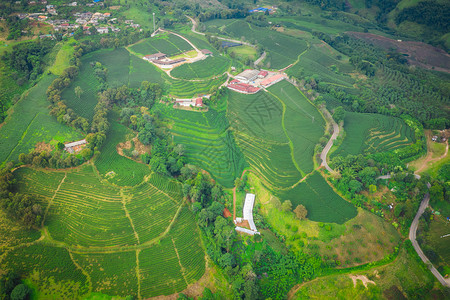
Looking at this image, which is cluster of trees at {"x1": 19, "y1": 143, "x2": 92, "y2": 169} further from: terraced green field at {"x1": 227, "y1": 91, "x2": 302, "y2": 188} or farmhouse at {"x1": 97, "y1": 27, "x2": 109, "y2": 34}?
farmhouse at {"x1": 97, "y1": 27, "x2": 109, "y2": 34}

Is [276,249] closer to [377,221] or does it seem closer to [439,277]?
[377,221]

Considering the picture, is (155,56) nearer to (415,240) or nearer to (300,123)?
(300,123)

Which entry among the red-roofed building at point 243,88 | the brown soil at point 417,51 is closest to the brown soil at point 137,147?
the red-roofed building at point 243,88

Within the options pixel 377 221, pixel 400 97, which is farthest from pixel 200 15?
pixel 377 221

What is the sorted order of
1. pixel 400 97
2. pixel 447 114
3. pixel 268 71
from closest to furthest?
pixel 447 114 < pixel 400 97 < pixel 268 71

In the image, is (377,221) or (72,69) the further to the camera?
(72,69)

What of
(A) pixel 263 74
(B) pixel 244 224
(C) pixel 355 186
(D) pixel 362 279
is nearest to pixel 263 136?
(C) pixel 355 186

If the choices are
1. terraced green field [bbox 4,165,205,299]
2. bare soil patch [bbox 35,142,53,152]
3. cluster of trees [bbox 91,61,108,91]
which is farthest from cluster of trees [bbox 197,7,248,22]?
terraced green field [bbox 4,165,205,299]
